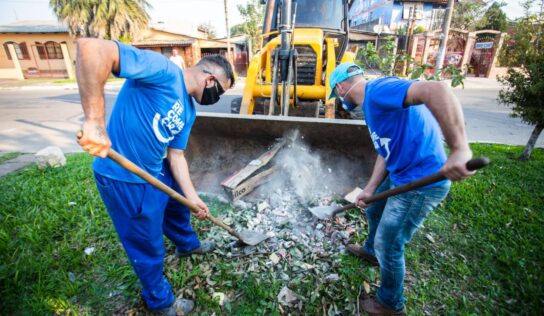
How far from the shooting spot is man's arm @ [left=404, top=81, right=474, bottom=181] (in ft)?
4.09

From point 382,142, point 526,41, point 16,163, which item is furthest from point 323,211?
point 16,163

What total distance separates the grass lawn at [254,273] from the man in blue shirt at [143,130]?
1.50ft

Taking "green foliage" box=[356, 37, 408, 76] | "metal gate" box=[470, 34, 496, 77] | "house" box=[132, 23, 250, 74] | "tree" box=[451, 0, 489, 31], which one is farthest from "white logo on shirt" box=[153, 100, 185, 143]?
"tree" box=[451, 0, 489, 31]

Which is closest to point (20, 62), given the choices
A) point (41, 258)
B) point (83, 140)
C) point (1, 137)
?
point (1, 137)

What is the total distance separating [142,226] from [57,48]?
29941 millimetres

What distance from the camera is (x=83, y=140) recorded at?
1.22 meters

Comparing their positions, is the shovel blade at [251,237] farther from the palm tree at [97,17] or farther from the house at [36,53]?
the house at [36,53]

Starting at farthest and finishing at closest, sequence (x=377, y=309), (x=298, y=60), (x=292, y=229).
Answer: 1. (x=298, y=60)
2. (x=292, y=229)
3. (x=377, y=309)

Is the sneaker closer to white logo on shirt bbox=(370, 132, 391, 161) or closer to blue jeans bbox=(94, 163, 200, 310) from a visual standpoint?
blue jeans bbox=(94, 163, 200, 310)

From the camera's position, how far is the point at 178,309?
2109mm

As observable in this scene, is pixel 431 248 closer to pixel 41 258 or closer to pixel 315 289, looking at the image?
pixel 315 289

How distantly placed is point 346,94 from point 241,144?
2.14m

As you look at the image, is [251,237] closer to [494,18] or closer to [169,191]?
[169,191]

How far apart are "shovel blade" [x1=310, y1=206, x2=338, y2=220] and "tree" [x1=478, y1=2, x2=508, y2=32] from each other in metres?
30.8
